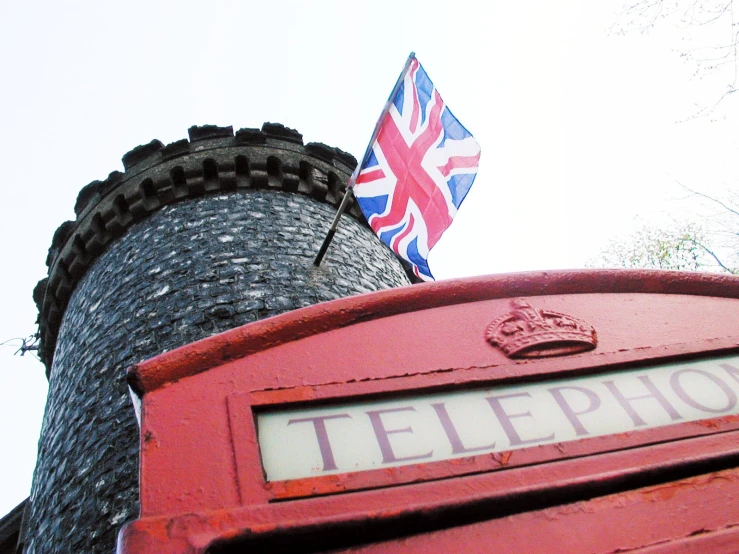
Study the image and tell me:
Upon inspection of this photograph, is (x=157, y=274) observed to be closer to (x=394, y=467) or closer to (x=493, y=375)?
(x=493, y=375)

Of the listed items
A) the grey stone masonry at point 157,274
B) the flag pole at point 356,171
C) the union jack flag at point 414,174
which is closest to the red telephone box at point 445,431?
the grey stone masonry at point 157,274

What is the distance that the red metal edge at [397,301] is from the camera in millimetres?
1686

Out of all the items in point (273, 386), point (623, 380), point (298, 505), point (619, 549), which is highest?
point (273, 386)

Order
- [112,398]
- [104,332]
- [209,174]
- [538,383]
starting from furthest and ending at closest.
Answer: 1. [209,174]
2. [104,332]
3. [112,398]
4. [538,383]

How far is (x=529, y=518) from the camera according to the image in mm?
1384

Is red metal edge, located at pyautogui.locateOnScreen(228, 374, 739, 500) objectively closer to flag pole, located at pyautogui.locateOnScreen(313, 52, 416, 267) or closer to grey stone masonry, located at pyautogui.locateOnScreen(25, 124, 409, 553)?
grey stone masonry, located at pyautogui.locateOnScreen(25, 124, 409, 553)

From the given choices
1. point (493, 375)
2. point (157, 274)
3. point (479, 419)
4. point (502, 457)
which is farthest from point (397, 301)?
point (157, 274)

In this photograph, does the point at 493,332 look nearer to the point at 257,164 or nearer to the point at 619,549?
the point at 619,549

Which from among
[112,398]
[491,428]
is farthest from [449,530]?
[112,398]

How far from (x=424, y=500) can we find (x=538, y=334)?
69 cm

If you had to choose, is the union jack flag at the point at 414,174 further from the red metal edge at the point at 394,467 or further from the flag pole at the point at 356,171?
the red metal edge at the point at 394,467

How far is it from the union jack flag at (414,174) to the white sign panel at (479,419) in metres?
3.36

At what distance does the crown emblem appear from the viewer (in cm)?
183

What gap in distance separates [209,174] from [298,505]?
542 cm
